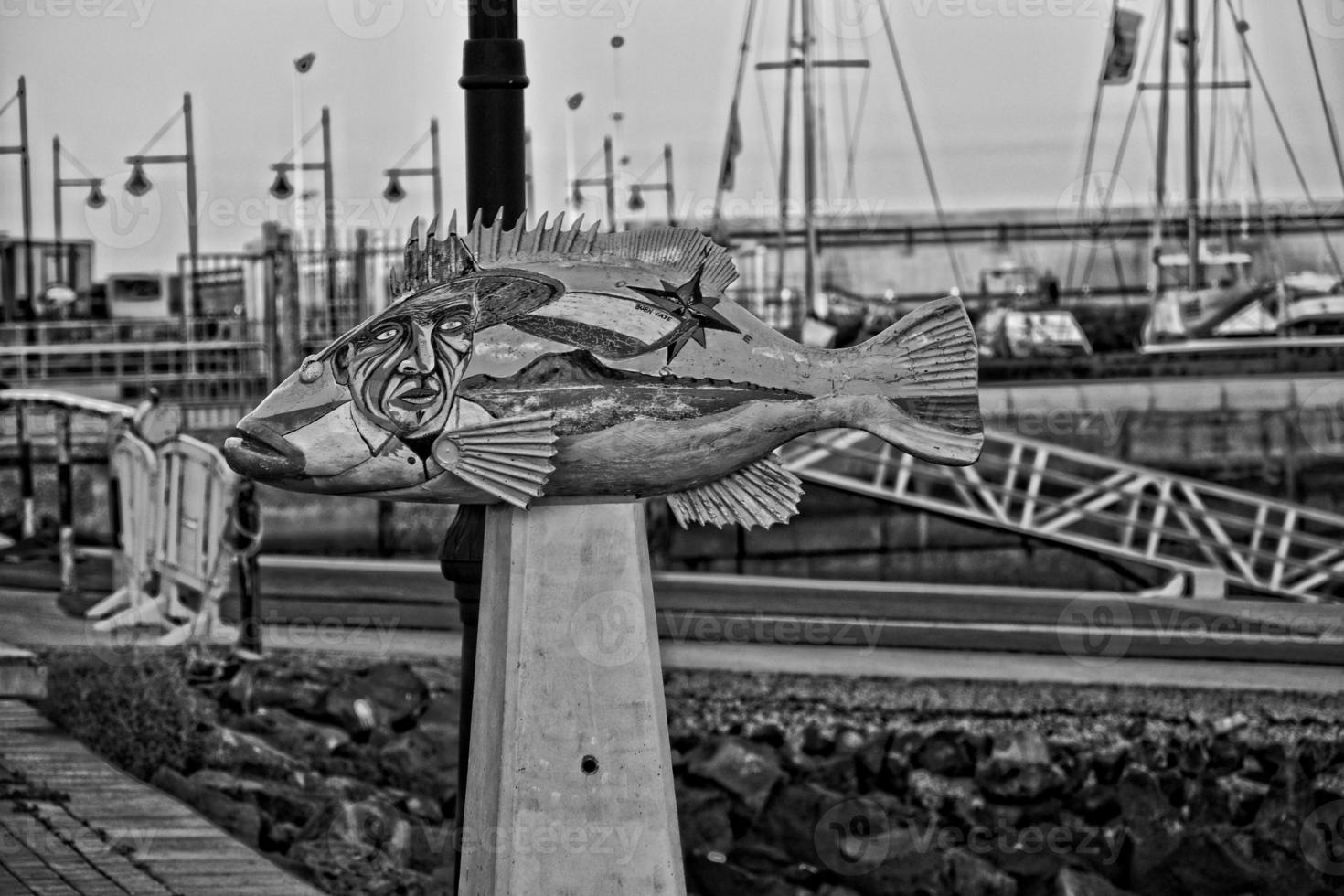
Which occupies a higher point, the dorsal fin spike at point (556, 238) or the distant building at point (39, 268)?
the distant building at point (39, 268)

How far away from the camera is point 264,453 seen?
15.9 ft

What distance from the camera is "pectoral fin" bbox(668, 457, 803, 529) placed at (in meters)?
5.08

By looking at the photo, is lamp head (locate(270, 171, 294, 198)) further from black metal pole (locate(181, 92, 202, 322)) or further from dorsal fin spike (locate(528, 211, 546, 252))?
dorsal fin spike (locate(528, 211, 546, 252))

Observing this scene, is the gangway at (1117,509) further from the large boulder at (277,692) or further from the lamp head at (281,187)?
the lamp head at (281,187)

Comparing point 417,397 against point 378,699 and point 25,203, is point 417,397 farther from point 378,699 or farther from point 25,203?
point 25,203

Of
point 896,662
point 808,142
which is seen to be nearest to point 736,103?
point 808,142

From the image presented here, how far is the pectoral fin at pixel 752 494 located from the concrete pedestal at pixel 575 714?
0.19 meters

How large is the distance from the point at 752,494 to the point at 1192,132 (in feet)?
85.4

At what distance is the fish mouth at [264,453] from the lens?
4836 millimetres

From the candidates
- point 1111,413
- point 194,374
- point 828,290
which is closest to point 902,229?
point 828,290

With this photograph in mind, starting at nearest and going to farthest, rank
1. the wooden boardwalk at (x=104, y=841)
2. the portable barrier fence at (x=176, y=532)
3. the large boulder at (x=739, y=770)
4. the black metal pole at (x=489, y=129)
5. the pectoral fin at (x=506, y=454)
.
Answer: the pectoral fin at (x=506, y=454), the black metal pole at (x=489, y=129), the wooden boardwalk at (x=104, y=841), the large boulder at (x=739, y=770), the portable barrier fence at (x=176, y=532)

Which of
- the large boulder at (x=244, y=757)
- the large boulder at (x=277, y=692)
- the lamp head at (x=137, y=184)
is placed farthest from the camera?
the lamp head at (x=137, y=184)

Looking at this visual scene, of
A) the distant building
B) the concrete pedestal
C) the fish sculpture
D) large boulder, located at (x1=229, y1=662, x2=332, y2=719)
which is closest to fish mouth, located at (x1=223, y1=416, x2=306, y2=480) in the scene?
the fish sculpture

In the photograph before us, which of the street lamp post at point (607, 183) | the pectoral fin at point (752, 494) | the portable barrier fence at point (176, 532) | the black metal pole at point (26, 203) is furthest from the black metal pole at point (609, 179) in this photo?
the pectoral fin at point (752, 494)
